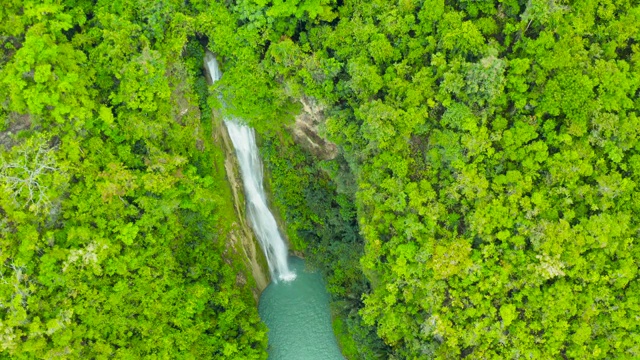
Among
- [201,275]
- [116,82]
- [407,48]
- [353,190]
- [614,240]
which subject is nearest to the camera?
[614,240]

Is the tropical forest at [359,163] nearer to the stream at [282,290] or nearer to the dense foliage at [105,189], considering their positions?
the dense foliage at [105,189]

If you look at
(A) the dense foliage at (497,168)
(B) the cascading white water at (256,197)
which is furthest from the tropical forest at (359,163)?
(B) the cascading white water at (256,197)

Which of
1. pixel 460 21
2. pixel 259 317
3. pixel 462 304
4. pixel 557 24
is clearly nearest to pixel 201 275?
pixel 259 317

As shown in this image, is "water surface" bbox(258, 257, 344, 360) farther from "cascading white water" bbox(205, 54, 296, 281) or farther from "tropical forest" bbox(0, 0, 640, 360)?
"tropical forest" bbox(0, 0, 640, 360)

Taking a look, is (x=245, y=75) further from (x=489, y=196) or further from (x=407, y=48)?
(x=489, y=196)

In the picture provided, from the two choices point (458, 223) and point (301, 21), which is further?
point (301, 21)

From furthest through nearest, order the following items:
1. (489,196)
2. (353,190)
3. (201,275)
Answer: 1. (201,275)
2. (353,190)
3. (489,196)
